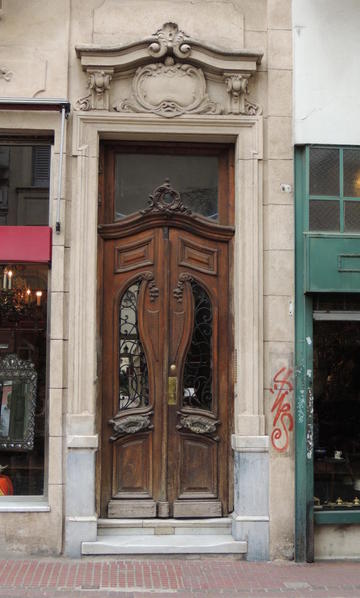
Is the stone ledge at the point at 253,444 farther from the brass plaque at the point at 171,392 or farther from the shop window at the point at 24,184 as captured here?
the shop window at the point at 24,184

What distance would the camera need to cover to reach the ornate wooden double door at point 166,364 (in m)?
7.86

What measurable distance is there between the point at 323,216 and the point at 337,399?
6.60ft

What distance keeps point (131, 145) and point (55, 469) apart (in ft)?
12.1

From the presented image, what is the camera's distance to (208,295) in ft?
26.5

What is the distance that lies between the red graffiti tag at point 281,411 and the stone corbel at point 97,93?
3481 millimetres

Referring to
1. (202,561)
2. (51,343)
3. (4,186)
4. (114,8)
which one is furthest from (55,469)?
(114,8)

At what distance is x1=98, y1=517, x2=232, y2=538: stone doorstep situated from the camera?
766 cm

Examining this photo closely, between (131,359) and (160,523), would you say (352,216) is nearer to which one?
(131,359)

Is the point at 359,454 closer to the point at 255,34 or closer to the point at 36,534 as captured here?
the point at 36,534

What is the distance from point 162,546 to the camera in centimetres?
736

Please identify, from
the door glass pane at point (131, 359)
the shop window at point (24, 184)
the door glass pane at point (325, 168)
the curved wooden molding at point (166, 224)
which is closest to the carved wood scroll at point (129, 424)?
the door glass pane at point (131, 359)

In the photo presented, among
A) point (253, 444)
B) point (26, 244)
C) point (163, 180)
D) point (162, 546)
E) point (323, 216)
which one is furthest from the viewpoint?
point (163, 180)

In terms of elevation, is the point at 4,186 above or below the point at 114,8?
below

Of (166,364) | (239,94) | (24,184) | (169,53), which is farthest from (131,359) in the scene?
(169,53)
